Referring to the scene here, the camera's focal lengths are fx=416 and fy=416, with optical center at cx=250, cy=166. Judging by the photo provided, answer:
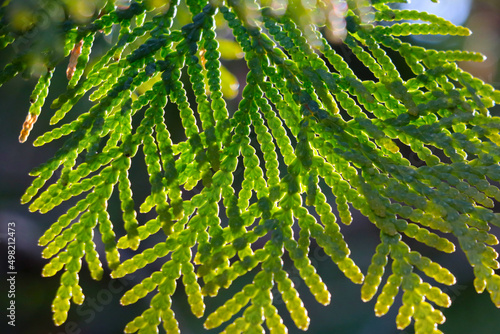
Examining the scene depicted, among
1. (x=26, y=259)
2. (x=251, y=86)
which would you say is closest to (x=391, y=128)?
(x=251, y=86)

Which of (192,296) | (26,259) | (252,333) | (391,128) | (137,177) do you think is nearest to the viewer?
(252,333)

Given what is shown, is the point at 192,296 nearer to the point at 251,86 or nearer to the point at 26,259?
the point at 251,86

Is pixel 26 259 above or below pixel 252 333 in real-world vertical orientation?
above

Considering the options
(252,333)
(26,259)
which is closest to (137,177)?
(26,259)

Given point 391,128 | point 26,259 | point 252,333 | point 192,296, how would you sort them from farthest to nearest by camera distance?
point 26,259 < point 391,128 < point 192,296 < point 252,333

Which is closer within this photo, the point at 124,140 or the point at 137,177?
the point at 124,140

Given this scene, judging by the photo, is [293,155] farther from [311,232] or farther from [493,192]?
[493,192]

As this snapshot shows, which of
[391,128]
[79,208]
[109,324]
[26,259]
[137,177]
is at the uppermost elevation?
[137,177]
